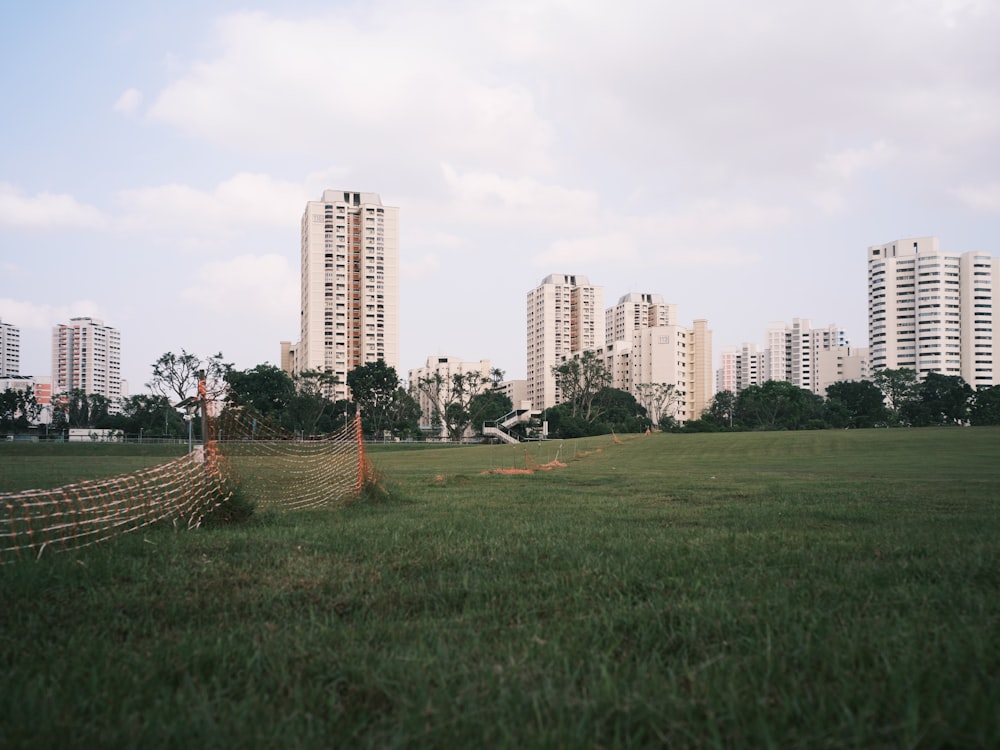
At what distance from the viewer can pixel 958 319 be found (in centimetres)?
13150

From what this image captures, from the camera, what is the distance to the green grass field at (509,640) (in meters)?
2.20

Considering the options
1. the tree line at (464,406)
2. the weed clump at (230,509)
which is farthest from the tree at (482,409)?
the weed clump at (230,509)

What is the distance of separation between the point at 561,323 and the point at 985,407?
96653 mm

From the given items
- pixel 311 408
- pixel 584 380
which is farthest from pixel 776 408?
pixel 311 408

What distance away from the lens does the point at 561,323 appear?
160875 millimetres

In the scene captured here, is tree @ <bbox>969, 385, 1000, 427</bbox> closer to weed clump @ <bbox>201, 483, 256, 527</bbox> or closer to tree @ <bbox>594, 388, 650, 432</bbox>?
tree @ <bbox>594, 388, 650, 432</bbox>

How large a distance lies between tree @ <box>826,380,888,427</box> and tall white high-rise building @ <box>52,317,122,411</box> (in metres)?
157

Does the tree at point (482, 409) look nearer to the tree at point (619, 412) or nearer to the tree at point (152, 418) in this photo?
the tree at point (619, 412)

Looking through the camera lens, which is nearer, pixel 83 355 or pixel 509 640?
pixel 509 640

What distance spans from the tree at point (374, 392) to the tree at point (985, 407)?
59869 millimetres

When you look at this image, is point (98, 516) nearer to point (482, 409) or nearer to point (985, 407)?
point (482, 409)

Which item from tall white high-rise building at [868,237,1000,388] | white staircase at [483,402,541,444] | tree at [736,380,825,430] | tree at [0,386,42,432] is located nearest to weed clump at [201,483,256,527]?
white staircase at [483,402,541,444]

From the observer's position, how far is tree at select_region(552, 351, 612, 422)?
301 feet

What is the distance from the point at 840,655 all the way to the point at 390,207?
12135 centimetres
